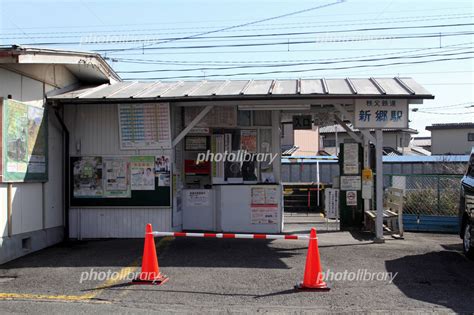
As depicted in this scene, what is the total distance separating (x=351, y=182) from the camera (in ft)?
43.3

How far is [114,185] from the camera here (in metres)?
11.3

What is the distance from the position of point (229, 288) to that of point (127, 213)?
4.68 metres

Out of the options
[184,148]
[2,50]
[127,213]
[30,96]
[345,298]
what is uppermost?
[2,50]

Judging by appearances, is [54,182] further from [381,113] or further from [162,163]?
[381,113]

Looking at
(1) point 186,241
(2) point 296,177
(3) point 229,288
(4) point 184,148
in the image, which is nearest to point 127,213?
(1) point 186,241

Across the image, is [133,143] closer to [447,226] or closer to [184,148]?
[184,148]

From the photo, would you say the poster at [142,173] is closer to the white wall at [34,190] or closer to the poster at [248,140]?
the white wall at [34,190]

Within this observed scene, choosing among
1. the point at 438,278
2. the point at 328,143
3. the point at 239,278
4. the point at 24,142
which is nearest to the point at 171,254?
the point at 239,278

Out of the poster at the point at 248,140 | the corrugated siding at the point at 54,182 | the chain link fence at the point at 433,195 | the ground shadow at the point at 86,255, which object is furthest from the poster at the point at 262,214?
the corrugated siding at the point at 54,182

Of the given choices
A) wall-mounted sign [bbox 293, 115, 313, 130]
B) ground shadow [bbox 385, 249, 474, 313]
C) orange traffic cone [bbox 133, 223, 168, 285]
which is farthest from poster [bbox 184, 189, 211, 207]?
ground shadow [bbox 385, 249, 474, 313]

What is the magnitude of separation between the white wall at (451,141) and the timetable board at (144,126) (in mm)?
35002

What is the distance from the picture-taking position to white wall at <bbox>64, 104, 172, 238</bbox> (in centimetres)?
1127

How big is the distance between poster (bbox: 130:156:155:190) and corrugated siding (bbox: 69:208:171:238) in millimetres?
549

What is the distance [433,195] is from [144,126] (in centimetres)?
849
